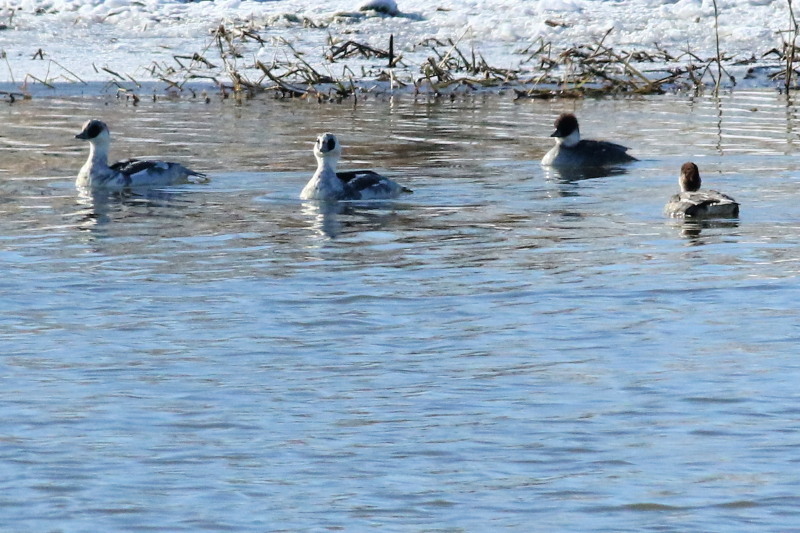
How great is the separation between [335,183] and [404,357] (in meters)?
6.44

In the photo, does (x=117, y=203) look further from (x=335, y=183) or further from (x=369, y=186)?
(x=369, y=186)

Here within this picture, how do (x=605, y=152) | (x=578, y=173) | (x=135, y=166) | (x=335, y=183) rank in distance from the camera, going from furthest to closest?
1. (x=605, y=152)
2. (x=578, y=173)
3. (x=135, y=166)
4. (x=335, y=183)

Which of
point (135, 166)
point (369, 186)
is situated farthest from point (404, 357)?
point (135, 166)

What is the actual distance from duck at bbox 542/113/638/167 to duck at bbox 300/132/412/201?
2762 millimetres

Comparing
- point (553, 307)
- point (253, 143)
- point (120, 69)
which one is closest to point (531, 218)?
point (553, 307)

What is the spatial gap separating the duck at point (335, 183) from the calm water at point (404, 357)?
22 centimetres

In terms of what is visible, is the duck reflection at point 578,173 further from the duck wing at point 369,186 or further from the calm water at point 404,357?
the duck wing at point 369,186

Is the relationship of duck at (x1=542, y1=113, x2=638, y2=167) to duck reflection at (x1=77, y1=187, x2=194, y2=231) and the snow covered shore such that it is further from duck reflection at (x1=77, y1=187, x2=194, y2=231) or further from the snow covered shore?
the snow covered shore

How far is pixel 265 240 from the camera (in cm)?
1216

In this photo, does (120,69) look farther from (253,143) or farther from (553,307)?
(553,307)

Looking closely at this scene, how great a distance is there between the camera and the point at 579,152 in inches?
655

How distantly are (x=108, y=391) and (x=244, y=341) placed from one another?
1216mm

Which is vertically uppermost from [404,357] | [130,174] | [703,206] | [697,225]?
[130,174]

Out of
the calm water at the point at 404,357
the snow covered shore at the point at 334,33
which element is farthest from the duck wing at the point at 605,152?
the snow covered shore at the point at 334,33
